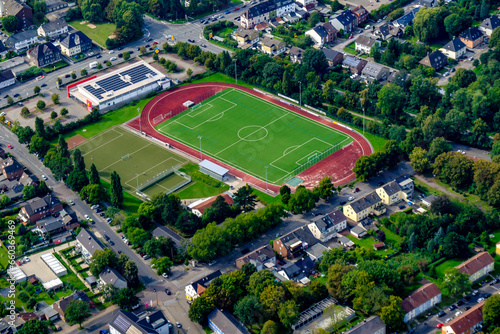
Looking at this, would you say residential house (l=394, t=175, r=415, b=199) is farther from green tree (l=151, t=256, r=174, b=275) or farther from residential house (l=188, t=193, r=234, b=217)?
green tree (l=151, t=256, r=174, b=275)

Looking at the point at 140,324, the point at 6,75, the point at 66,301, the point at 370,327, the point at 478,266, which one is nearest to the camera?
the point at 370,327

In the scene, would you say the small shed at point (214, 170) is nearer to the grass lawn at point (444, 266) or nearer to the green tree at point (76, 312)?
the green tree at point (76, 312)

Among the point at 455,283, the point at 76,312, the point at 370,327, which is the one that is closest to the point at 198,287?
the point at 76,312

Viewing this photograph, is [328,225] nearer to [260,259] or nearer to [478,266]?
[260,259]

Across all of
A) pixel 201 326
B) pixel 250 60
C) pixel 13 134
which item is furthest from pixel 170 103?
pixel 201 326

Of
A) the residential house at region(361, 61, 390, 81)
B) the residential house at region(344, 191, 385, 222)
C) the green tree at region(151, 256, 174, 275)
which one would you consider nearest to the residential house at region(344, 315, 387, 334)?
the residential house at region(344, 191, 385, 222)

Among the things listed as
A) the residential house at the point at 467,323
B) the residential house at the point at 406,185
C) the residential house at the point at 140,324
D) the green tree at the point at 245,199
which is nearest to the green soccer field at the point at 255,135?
the green tree at the point at 245,199

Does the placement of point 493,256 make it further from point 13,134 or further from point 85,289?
point 13,134
